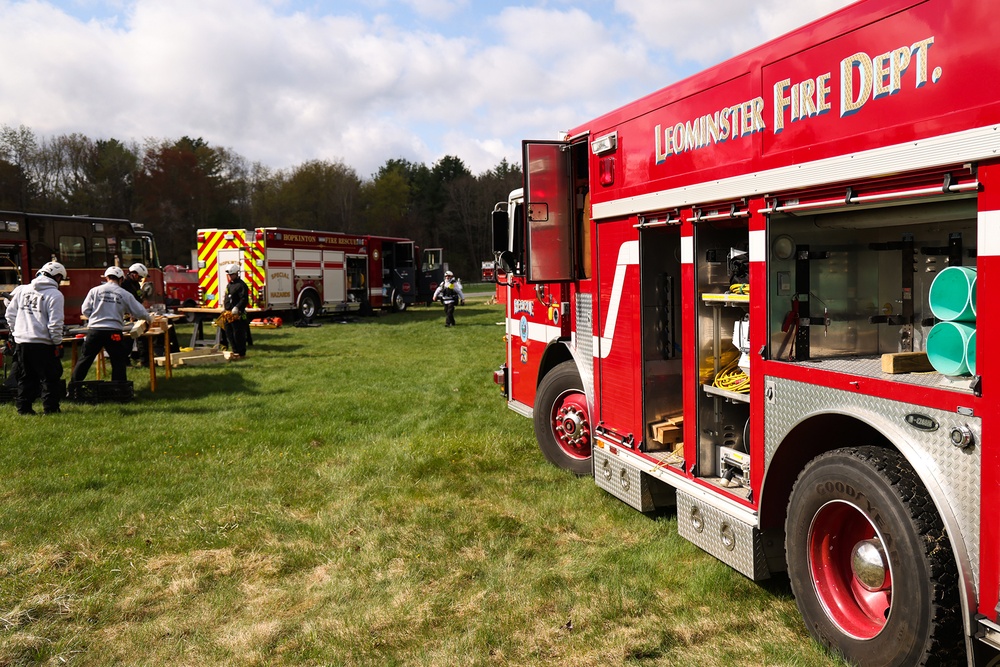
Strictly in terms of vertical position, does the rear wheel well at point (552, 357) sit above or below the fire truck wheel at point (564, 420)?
above

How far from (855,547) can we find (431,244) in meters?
73.8

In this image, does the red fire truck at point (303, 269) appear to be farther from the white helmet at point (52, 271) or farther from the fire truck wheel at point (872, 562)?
the fire truck wheel at point (872, 562)

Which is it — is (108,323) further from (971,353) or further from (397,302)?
(397,302)

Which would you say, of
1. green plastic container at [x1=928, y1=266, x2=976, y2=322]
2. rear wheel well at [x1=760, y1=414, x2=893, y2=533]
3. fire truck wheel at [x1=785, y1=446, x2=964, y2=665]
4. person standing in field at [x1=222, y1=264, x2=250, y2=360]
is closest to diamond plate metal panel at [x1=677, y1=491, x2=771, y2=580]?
rear wheel well at [x1=760, y1=414, x2=893, y2=533]

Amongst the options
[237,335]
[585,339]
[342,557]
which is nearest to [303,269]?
[237,335]

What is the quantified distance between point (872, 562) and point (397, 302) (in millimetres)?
25009

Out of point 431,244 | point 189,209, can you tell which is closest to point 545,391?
point 189,209

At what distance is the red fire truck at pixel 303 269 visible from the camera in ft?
69.5

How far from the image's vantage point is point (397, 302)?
1083 inches

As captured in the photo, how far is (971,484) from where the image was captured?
266 centimetres

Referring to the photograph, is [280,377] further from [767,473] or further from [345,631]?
[767,473]

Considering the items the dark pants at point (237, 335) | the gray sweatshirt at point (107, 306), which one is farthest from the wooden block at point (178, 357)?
the gray sweatshirt at point (107, 306)

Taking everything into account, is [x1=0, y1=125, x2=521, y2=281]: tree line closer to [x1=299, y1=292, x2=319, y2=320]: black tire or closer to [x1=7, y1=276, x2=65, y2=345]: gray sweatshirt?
[x1=299, y1=292, x2=319, y2=320]: black tire

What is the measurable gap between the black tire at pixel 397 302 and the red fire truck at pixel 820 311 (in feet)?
71.9
